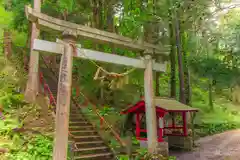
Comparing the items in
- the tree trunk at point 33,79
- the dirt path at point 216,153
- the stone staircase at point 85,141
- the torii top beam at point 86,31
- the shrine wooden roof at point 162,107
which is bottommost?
the dirt path at point 216,153

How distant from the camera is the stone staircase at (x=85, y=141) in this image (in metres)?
9.39

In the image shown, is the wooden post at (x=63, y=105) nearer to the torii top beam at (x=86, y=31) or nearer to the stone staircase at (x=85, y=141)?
the torii top beam at (x=86, y=31)

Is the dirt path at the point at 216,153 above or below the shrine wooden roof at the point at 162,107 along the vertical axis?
below

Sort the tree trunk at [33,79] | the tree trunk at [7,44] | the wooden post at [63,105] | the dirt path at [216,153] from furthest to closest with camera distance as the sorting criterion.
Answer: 1. the tree trunk at [7,44]
2. the tree trunk at [33,79]
3. the dirt path at [216,153]
4. the wooden post at [63,105]

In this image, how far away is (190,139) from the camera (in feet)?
43.4

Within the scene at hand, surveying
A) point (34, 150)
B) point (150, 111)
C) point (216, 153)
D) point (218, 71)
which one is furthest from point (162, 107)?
point (34, 150)

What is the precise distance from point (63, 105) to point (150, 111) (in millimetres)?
3995

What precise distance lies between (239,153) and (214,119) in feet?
39.8

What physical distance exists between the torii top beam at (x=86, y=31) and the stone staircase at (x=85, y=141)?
13.1 feet

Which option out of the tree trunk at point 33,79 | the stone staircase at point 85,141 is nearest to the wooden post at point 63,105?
the stone staircase at point 85,141

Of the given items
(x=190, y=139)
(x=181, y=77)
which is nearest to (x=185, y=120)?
(x=190, y=139)

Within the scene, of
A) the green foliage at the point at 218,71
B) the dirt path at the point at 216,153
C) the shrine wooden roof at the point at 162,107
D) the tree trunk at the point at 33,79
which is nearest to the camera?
the green foliage at the point at 218,71

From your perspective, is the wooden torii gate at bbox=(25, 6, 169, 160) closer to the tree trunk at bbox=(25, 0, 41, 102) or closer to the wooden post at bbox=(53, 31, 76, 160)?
the wooden post at bbox=(53, 31, 76, 160)

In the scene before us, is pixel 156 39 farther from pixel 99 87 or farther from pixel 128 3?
pixel 99 87
